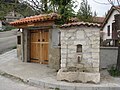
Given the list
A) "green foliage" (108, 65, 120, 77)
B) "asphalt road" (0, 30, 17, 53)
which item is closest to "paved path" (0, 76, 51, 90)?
"green foliage" (108, 65, 120, 77)

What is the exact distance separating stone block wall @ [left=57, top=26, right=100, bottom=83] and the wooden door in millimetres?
4245

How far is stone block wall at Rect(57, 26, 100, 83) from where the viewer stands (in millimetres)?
8328

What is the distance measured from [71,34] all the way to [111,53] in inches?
131

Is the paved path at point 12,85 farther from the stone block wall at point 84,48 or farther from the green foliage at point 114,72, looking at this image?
the green foliage at point 114,72

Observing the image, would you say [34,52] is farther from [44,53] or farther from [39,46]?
[44,53]

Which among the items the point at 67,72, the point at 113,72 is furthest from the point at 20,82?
the point at 113,72

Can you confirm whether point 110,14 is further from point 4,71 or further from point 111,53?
point 4,71

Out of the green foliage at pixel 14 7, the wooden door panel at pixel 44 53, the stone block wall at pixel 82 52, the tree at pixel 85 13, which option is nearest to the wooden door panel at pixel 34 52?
the wooden door panel at pixel 44 53

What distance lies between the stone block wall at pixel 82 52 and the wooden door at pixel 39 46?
167 inches

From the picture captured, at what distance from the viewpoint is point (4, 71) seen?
36.5 ft

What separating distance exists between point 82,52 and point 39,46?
17.2 ft

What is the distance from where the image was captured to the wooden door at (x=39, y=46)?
12.8 meters

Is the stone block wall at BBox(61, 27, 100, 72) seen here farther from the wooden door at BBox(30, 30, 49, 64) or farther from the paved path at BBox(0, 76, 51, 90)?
the wooden door at BBox(30, 30, 49, 64)

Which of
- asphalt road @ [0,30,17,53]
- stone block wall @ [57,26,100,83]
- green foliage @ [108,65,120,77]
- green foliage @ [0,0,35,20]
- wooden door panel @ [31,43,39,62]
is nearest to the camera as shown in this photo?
stone block wall @ [57,26,100,83]
